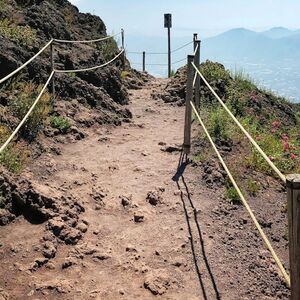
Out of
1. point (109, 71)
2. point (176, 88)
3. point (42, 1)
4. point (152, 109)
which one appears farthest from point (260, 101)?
point (42, 1)

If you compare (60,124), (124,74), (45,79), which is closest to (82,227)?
(60,124)

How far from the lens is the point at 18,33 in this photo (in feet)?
29.7

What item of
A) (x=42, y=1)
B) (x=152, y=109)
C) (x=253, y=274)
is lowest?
(x=253, y=274)

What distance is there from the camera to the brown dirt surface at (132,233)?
379cm

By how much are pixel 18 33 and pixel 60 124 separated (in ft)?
8.63

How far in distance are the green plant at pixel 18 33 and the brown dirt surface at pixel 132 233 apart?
3.22m

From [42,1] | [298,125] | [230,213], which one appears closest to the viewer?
[230,213]

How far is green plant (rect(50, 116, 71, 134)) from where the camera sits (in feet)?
25.4

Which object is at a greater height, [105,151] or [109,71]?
[109,71]

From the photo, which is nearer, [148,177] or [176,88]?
[148,177]

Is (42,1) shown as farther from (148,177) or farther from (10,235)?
(10,235)

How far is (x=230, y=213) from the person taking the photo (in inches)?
206

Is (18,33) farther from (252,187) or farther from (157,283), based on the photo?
(157,283)

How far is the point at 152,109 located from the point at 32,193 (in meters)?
6.27
